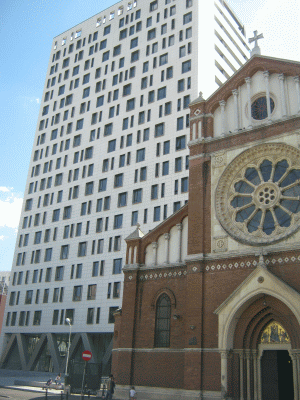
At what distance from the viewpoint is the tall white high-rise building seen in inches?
2005

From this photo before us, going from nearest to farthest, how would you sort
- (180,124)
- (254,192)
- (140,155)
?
(254,192) → (180,124) → (140,155)

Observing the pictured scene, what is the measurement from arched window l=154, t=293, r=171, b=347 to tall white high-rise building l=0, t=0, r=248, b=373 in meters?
22.2

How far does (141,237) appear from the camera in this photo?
27.8 meters

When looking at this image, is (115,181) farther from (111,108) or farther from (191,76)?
(191,76)

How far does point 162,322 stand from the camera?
25.2m

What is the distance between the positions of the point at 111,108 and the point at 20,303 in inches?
1187

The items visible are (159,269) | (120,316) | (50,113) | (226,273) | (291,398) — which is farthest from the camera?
(50,113)

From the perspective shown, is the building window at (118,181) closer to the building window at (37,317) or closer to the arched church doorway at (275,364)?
the building window at (37,317)

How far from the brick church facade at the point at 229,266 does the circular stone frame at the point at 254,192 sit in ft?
0.19

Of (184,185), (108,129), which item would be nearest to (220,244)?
(184,185)

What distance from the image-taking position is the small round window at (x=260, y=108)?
25000 mm

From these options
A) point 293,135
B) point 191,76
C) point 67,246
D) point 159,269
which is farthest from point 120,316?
point 191,76

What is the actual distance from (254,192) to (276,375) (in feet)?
31.6

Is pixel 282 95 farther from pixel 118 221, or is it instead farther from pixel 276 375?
pixel 118 221
